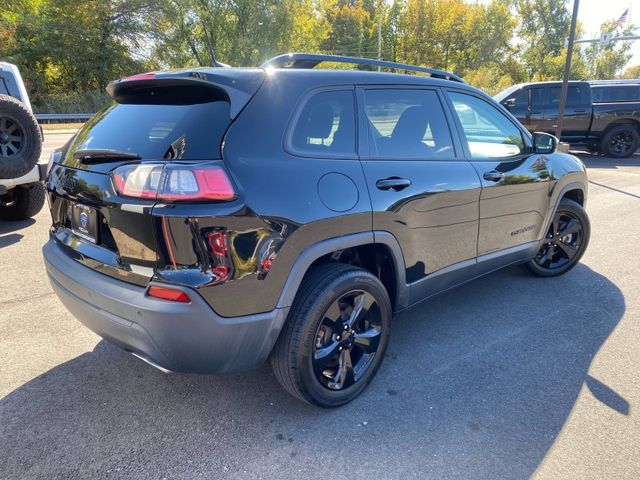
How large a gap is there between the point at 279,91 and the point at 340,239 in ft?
2.56

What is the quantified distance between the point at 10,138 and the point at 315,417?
472 cm

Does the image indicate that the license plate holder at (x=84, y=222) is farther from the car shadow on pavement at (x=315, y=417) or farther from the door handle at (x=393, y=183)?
the door handle at (x=393, y=183)

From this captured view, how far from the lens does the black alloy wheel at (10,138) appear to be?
16.4 feet

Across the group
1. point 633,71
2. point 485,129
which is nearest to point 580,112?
point 485,129

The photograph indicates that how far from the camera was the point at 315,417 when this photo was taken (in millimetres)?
2486

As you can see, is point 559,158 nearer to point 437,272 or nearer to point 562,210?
point 562,210

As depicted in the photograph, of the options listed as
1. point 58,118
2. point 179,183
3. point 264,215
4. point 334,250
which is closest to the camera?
point 179,183

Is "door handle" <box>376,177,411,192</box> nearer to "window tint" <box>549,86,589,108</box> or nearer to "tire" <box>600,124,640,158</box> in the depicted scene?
"window tint" <box>549,86,589,108</box>

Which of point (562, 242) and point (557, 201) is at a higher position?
point (557, 201)

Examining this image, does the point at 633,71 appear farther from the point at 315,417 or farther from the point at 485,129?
the point at 315,417

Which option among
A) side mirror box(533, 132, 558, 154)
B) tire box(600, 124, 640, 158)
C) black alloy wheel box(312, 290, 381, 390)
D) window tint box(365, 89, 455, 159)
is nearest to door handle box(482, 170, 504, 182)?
window tint box(365, 89, 455, 159)

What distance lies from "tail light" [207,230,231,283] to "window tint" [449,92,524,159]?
6.68 feet

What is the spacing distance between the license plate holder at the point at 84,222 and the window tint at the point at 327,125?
1.04 meters

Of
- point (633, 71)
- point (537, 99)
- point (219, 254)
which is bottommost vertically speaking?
point (219, 254)
